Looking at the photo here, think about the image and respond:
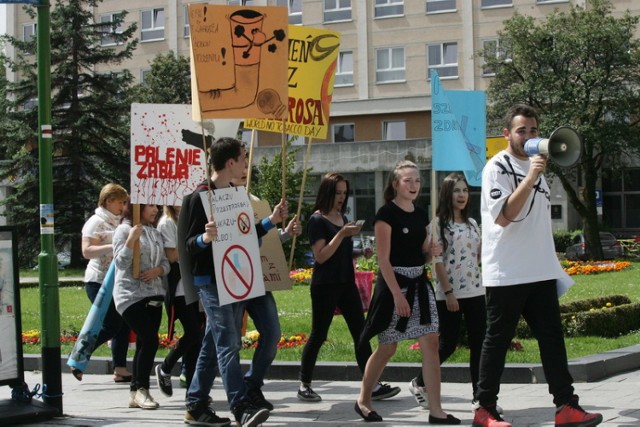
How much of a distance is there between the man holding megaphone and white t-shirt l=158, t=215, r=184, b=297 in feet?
11.3

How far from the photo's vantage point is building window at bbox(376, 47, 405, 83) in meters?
52.8

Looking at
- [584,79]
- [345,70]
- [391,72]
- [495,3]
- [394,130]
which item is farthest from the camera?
[345,70]

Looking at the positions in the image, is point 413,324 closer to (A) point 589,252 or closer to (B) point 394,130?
(A) point 589,252

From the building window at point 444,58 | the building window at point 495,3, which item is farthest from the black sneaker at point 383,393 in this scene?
the building window at point 495,3

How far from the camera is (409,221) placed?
777 centimetres

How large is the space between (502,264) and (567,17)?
3892 cm

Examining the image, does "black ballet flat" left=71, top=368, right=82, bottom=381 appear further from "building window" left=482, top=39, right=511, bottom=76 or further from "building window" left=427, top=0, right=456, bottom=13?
"building window" left=427, top=0, right=456, bottom=13

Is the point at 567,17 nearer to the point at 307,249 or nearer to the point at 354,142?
the point at 354,142

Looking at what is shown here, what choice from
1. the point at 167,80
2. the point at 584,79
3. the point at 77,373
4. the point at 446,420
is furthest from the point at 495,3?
the point at 446,420

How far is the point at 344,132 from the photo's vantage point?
54.3 metres

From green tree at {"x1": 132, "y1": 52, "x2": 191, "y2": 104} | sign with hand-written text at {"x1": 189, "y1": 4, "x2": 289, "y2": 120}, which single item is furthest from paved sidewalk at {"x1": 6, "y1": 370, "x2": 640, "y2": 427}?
green tree at {"x1": 132, "y1": 52, "x2": 191, "y2": 104}

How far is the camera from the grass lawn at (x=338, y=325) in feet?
35.5

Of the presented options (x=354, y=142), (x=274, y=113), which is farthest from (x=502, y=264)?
(x=354, y=142)

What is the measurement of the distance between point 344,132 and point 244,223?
153ft
